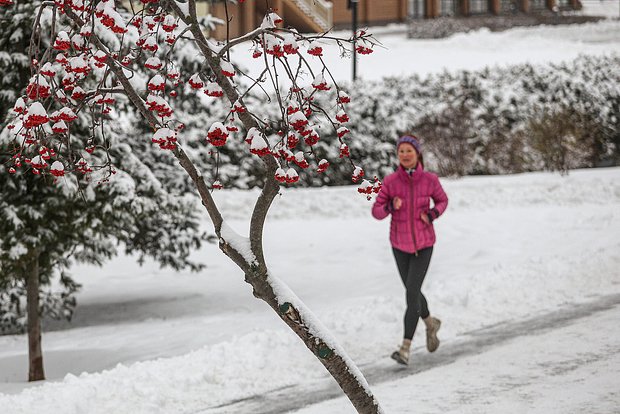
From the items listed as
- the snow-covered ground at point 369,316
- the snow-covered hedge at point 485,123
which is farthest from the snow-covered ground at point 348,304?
the snow-covered hedge at point 485,123

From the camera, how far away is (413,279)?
7602 millimetres

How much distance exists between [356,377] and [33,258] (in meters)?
4.53

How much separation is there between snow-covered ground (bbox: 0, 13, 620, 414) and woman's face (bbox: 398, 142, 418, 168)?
1.71 m

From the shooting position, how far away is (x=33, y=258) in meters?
8.38

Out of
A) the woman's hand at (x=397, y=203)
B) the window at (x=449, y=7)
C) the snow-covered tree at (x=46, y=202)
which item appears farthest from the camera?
the window at (x=449, y=7)

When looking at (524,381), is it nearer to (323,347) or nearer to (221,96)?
(323,347)

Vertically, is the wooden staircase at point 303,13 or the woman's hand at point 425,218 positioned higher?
the wooden staircase at point 303,13

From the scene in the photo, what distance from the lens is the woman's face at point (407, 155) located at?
7.67m

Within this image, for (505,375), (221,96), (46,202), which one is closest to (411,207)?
(505,375)

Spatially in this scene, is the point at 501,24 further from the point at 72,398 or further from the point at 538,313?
the point at 72,398

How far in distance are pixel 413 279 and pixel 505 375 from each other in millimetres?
1117

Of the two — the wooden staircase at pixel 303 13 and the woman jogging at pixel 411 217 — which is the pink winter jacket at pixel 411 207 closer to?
the woman jogging at pixel 411 217

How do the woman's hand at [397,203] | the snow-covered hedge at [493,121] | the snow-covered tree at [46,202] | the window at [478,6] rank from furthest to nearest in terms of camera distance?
the window at [478,6], the snow-covered hedge at [493,121], the snow-covered tree at [46,202], the woman's hand at [397,203]

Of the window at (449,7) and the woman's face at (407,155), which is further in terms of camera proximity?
the window at (449,7)
